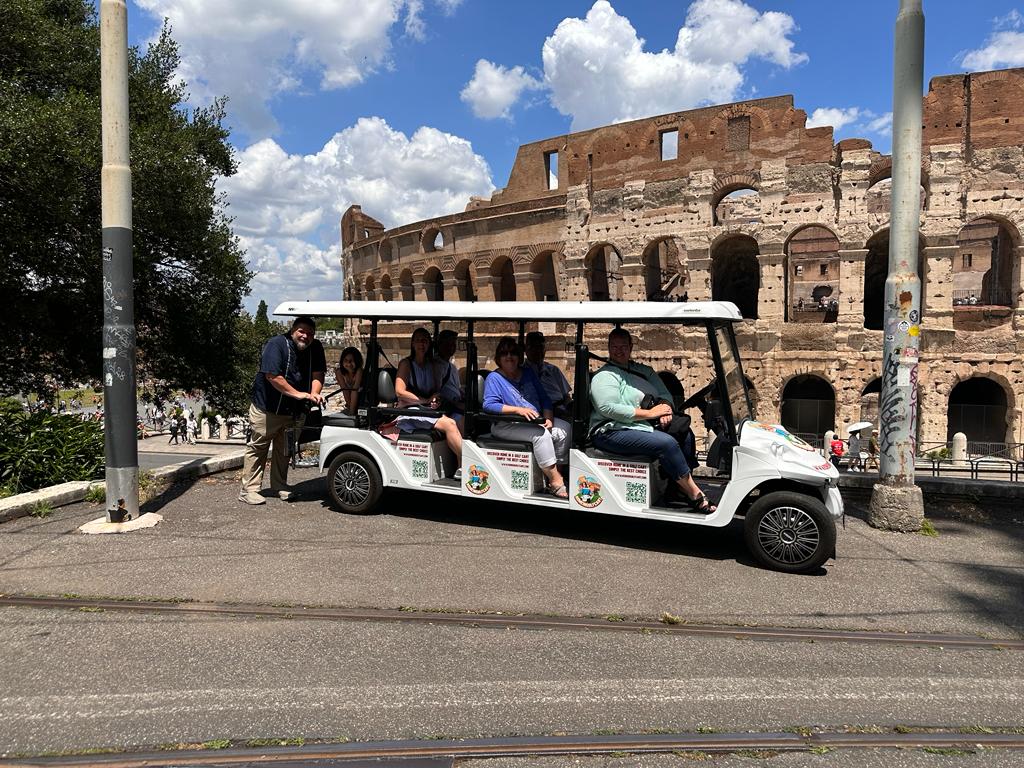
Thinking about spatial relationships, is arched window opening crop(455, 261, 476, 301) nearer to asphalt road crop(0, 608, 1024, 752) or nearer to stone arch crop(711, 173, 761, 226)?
stone arch crop(711, 173, 761, 226)

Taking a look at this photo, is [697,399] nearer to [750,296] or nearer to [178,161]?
[178,161]

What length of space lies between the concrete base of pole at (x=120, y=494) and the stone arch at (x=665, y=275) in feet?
76.4

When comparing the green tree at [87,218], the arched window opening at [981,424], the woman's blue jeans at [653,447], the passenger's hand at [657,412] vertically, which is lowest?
the arched window opening at [981,424]

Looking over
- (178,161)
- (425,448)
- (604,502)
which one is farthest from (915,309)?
(178,161)

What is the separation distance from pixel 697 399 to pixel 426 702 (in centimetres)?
408

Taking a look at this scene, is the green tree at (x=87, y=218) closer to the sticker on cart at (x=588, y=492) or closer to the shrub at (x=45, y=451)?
the shrub at (x=45, y=451)

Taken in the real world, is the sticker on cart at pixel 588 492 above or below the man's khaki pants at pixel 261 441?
below

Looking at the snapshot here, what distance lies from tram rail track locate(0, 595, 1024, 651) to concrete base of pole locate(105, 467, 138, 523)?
Answer: 1740mm

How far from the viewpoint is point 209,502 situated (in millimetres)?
7395

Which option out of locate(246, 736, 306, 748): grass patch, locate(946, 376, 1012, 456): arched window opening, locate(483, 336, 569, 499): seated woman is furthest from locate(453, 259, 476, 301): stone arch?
locate(246, 736, 306, 748): grass patch

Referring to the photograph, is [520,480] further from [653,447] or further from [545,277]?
[545,277]

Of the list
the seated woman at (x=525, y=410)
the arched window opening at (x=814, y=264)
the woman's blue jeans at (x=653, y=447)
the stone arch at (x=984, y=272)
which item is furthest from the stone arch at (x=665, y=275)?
the woman's blue jeans at (x=653, y=447)

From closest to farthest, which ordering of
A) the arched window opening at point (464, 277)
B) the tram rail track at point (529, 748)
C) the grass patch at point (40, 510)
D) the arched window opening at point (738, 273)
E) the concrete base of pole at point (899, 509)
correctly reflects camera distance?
the tram rail track at point (529, 748) → the grass patch at point (40, 510) → the concrete base of pole at point (899, 509) → the arched window opening at point (738, 273) → the arched window opening at point (464, 277)

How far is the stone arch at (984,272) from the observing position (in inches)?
821
